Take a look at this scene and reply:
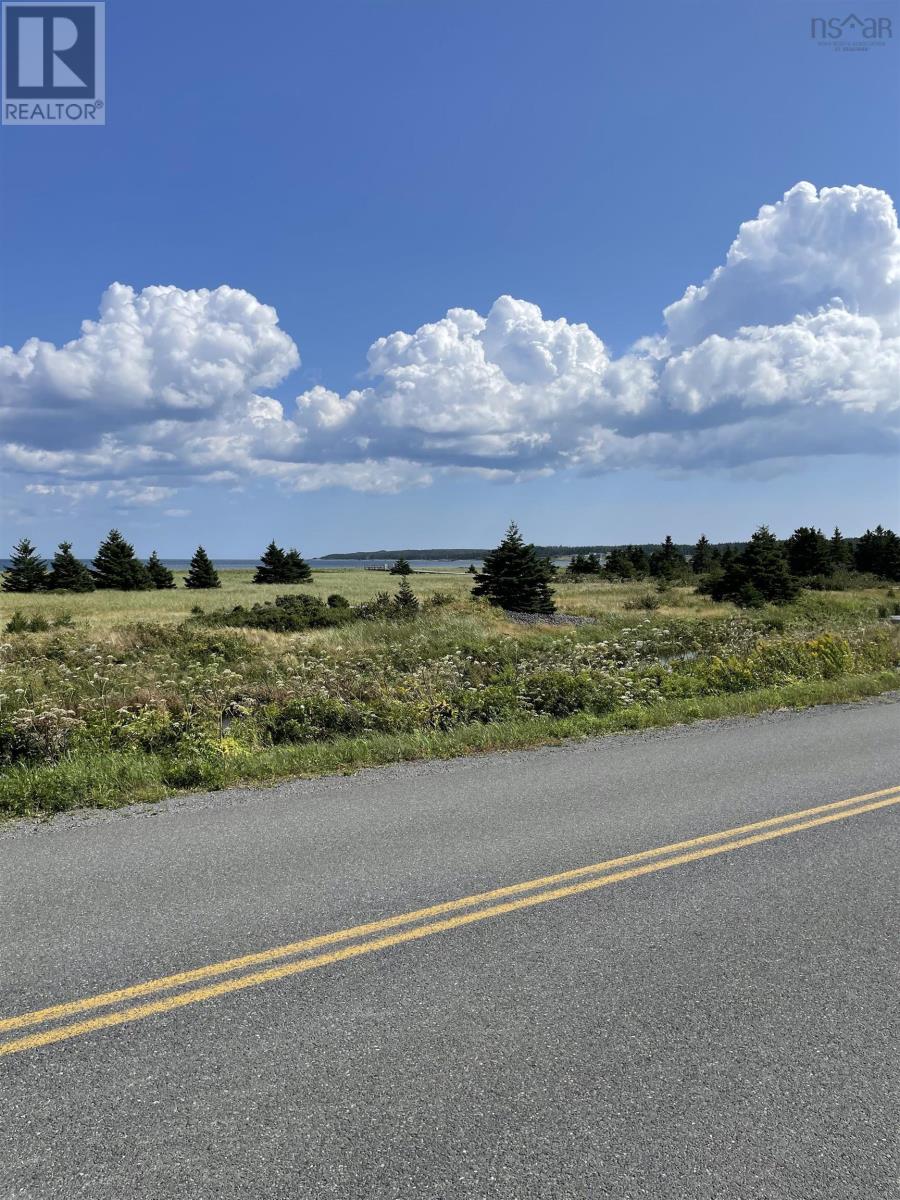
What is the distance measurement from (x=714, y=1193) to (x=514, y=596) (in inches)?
1787

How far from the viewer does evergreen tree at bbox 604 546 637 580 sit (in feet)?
275

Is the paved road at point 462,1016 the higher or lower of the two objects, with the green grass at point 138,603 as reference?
lower

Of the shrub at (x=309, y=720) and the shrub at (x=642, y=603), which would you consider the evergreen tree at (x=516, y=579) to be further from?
the shrub at (x=309, y=720)

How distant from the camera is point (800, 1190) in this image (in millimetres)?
2848

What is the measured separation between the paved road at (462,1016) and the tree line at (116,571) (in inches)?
2615

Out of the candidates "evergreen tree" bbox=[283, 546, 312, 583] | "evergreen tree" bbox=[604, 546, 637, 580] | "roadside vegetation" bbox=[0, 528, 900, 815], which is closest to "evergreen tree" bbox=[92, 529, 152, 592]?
"evergreen tree" bbox=[283, 546, 312, 583]

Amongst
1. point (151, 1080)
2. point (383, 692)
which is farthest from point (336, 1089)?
point (383, 692)

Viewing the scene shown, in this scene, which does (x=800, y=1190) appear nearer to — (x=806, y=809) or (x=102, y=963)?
(x=102, y=963)

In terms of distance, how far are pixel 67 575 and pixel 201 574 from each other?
43.7ft

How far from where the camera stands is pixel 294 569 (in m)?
79.8

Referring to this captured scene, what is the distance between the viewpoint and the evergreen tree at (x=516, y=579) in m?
47.8

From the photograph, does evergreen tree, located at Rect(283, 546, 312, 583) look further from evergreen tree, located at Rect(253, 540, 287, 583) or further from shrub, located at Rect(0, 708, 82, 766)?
shrub, located at Rect(0, 708, 82, 766)

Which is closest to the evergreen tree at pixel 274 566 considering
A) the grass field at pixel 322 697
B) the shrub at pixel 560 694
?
the grass field at pixel 322 697

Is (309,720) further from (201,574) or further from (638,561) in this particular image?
(638,561)
